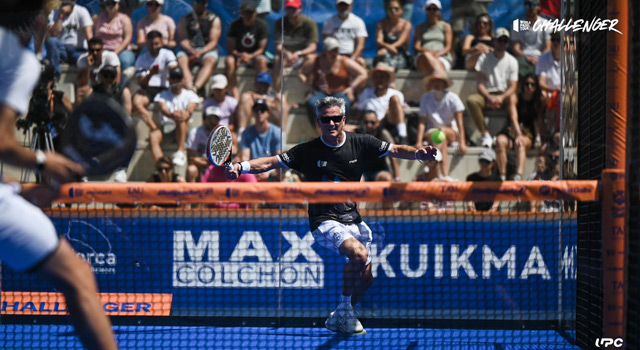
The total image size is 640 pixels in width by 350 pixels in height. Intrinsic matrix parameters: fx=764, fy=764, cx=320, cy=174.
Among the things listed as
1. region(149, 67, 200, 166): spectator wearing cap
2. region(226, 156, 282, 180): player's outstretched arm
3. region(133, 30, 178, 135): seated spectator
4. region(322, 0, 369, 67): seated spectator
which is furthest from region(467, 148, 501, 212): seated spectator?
region(133, 30, 178, 135): seated spectator

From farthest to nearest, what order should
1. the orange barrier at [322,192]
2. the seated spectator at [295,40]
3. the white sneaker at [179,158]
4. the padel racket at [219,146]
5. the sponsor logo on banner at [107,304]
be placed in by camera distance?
1. the white sneaker at [179,158]
2. the seated spectator at [295,40]
3. the sponsor logo on banner at [107,304]
4. the padel racket at [219,146]
5. the orange barrier at [322,192]

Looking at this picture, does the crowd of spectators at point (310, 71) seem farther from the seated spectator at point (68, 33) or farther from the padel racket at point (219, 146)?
the padel racket at point (219, 146)

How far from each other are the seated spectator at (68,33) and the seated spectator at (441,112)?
4271 millimetres

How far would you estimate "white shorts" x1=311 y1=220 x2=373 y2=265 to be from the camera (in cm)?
653

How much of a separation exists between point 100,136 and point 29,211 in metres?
0.71

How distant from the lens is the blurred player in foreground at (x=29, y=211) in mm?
2941

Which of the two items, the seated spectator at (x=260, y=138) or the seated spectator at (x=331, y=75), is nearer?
the seated spectator at (x=260, y=138)

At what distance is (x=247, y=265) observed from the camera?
7.45m

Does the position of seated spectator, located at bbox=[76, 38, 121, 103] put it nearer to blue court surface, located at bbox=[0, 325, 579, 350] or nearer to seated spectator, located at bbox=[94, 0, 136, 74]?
seated spectator, located at bbox=[94, 0, 136, 74]

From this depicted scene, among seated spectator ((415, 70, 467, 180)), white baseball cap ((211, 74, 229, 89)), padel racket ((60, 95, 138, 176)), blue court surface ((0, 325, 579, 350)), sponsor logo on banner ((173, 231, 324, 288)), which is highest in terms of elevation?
white baseball cap ((211, 74, 229, 89))

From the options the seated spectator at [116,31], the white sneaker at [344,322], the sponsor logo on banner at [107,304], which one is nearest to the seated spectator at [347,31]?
the seated spectator at [116,31]

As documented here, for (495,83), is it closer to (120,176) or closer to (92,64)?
(120,176)

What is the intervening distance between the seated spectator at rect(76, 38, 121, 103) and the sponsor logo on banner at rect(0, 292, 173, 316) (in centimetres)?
289

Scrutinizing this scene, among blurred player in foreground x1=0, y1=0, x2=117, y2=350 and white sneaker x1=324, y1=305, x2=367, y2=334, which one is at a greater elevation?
blurred player in foreground x1=0, y1=0, x2=117, y2=350
